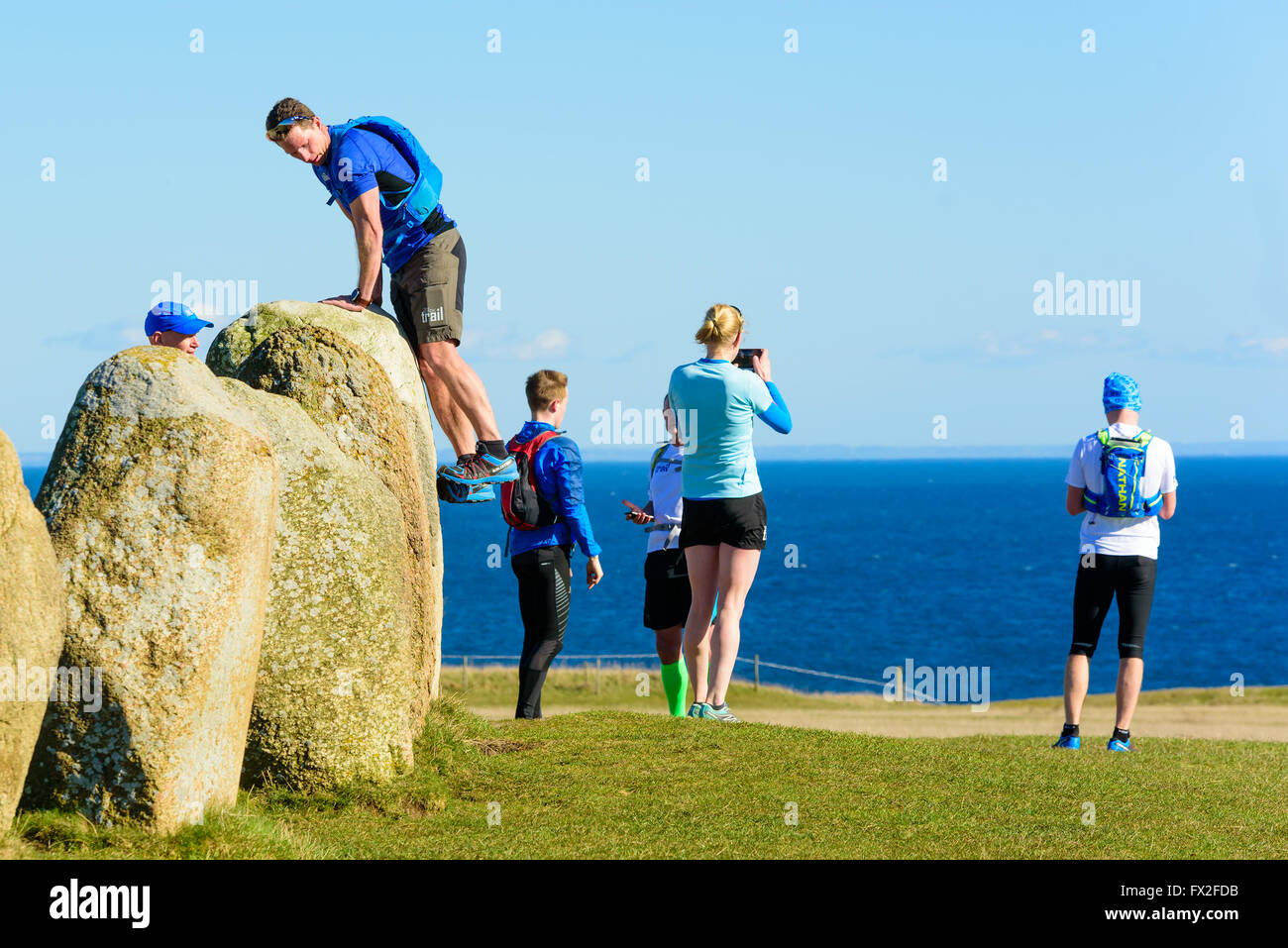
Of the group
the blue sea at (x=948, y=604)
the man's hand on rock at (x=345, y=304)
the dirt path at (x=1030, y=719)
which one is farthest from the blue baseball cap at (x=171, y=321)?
the blue sea at (x=948, y=604)

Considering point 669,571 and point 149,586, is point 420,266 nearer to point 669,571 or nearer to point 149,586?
point 669,571

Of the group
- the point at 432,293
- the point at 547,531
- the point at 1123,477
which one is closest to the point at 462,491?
the point at 547,531

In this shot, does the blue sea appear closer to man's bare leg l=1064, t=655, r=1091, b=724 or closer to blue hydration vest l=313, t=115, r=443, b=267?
blue hydration vest l=313, t=115, r=443, b=267

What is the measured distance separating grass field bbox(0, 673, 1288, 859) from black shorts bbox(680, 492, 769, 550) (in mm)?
1291

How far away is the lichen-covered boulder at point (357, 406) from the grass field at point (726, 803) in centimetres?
84

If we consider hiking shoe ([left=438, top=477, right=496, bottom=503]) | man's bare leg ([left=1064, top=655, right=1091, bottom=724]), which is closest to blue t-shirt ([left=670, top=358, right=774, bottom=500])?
hiking shoe ([left=438, top=477, right=496, bottom=503])

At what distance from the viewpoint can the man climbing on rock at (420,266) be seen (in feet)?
28.7

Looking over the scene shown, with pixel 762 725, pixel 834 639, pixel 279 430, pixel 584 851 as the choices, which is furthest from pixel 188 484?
pixel 834 639

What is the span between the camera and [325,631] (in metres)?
6.56

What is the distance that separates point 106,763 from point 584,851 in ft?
7.28

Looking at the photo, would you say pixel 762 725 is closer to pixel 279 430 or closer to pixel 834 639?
pixel 279 430

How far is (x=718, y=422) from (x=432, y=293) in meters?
2.24

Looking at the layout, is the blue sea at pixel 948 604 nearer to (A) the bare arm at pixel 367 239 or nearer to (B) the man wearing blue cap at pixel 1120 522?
(A) the bare arm at pixel 367 239

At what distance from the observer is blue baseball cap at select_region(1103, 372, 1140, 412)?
9.42 metres
